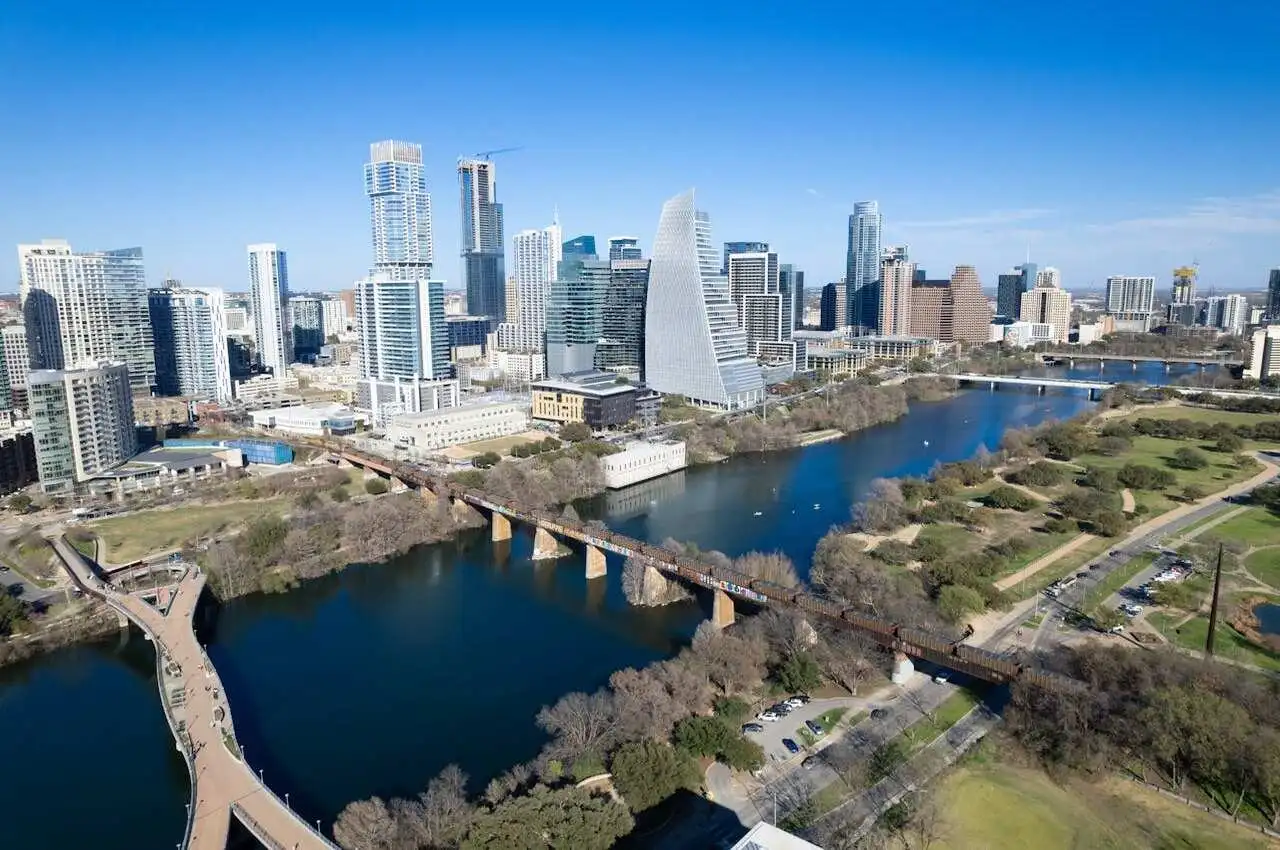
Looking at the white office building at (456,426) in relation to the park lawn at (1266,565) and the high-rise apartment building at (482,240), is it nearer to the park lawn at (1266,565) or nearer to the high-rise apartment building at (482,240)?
the park lawn at (1266,565)

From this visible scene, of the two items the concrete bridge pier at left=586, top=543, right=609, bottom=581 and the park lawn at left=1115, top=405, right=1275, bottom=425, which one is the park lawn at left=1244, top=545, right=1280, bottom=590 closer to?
the concrete bridge pier at left=586, top=543, right=609, bottom=581

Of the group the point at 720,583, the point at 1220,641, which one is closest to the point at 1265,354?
the point at 1220,641

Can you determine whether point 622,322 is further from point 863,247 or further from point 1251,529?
point 863,247

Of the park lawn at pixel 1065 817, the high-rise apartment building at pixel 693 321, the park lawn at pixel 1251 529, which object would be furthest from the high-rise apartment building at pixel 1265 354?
the park lawn at pixel 1065 817

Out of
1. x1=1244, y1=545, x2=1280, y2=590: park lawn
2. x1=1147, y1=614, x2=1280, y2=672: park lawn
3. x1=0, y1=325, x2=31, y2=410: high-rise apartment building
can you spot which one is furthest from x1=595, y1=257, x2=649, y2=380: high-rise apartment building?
x1=1147, y1=614, x2=1280, y2=672: park lawn

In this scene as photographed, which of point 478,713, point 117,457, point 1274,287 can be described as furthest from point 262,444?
point 1274,287

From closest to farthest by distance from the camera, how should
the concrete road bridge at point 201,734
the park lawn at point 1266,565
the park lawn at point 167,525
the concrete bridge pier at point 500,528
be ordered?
the concrete road bridge at point 201,734
the park lawn at point 1266,565
the park lawn at point 167,525
the concrete bridge pier at point 500,528
